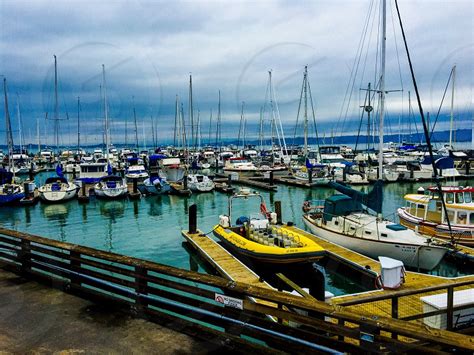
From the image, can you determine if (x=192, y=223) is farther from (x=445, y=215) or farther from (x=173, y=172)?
(x=173, y=172)

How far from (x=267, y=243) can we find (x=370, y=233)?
5266mm

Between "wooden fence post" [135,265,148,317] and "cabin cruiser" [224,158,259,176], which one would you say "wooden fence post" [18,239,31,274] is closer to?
"wooden fence post" [135,265,148,317]

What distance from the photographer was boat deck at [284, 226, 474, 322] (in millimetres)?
11625

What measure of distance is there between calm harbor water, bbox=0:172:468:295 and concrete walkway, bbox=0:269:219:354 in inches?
437

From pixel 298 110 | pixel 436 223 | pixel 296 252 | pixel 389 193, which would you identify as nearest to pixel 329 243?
pixel 296 252

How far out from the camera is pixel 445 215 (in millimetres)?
20188

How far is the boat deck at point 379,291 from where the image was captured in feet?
38.1

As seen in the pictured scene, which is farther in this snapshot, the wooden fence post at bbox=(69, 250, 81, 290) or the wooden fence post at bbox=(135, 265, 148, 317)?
the wooden fence post at bbox=(69, 250, 81, 290)

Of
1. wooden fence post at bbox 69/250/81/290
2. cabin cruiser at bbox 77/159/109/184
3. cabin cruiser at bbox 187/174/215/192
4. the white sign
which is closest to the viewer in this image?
the white sign

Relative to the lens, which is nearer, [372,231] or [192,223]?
[372,231]

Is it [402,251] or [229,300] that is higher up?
[229,300]

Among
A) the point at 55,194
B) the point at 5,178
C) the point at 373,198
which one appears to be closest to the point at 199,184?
the point at 55,194

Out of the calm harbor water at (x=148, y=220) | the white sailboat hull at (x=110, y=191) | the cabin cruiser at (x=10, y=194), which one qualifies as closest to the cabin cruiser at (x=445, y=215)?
the calm harbor water at (x=148, y=220)

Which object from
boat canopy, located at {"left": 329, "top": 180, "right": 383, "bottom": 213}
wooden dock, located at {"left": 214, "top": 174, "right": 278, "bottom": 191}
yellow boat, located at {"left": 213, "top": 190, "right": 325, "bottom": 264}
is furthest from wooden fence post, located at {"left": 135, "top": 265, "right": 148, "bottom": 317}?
wooden dock, located at {"left": 214, "top": 174, "right": 278, "bottom": 191}
